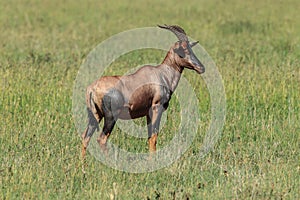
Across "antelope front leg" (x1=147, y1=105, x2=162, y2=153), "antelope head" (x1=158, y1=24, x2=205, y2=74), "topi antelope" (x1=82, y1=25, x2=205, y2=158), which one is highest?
"antelope head" (x1=158, y1=24, x2=205, y2=74)

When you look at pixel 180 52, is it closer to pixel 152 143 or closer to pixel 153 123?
pixel 153 123

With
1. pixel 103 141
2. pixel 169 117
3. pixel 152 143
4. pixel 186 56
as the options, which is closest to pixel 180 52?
pixel 186 56

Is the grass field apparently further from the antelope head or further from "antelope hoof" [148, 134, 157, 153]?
the antelope head

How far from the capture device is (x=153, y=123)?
7.81 metres

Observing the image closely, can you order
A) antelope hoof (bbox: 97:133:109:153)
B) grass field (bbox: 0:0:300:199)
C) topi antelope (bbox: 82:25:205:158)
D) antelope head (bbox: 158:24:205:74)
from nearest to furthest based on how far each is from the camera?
grass field (bbox: 0:0:300:199)
topi antelope (bbox: 82:25:205:158)
antelope hoof (bbox: 97:133:109:153)
antelope head (bbox: 158:24:205:74)

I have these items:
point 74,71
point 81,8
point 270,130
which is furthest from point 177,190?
point 81,8

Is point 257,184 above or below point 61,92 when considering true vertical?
below

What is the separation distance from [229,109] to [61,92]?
2.44 m

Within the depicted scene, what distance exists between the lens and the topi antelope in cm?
741

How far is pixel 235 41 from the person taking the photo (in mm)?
17141

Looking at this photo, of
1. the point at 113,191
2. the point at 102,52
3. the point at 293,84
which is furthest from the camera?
the point at 102,52

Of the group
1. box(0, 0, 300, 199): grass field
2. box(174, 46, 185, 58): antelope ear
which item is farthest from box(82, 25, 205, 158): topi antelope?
box(0, 0, 300, 199): grass field

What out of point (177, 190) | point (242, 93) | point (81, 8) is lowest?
point (177, 190)

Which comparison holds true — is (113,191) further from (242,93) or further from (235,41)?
(235,41)
